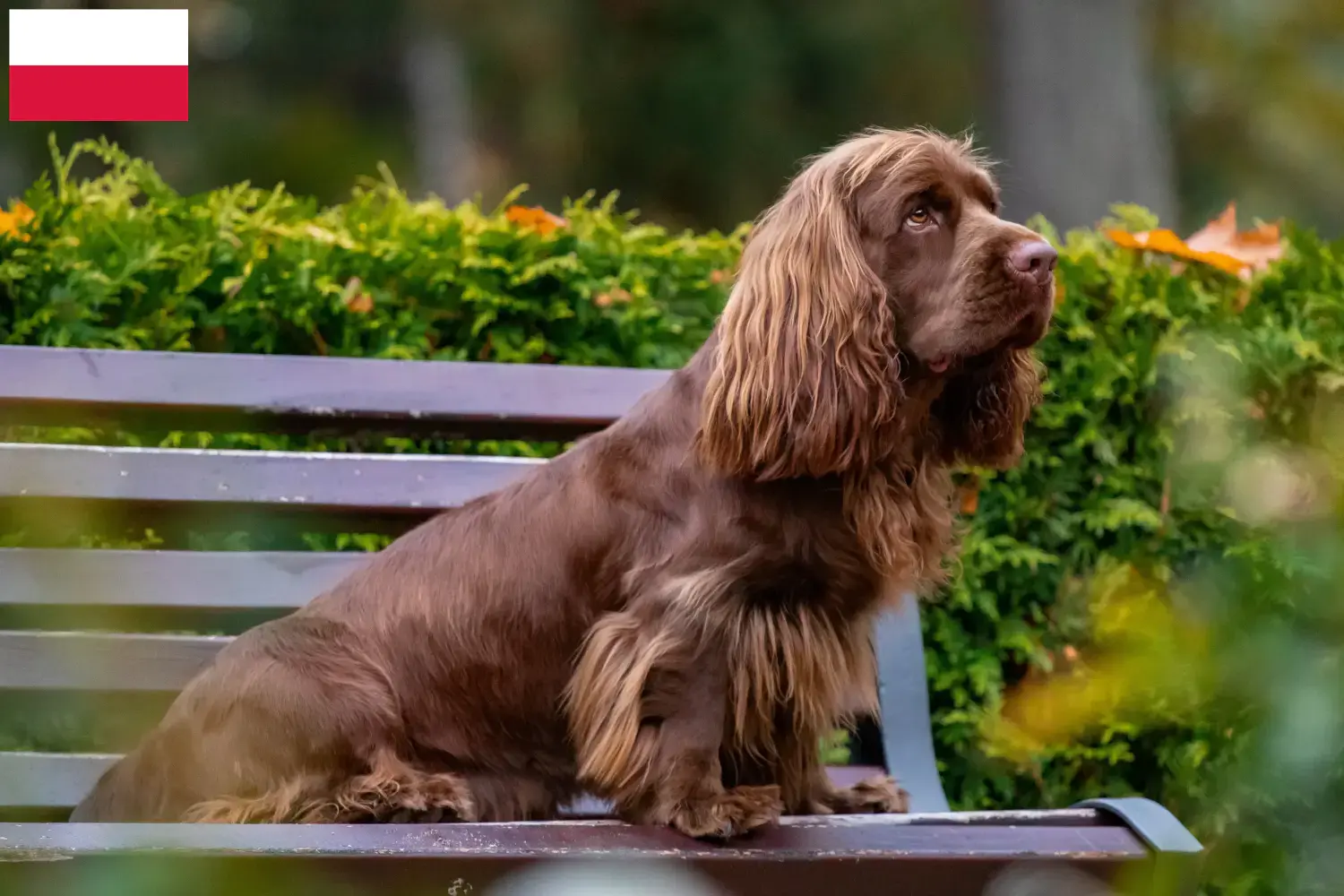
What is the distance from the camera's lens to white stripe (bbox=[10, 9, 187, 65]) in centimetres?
123

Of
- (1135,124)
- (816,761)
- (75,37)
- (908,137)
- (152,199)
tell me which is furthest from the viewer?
(1135,124)

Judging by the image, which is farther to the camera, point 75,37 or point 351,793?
point 351,793

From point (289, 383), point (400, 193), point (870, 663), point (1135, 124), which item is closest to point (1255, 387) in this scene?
point (870, 663)

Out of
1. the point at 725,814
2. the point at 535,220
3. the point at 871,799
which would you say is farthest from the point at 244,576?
the point at 871,799

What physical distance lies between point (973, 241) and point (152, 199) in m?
1.93

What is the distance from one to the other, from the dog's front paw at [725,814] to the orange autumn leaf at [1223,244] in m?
1.81

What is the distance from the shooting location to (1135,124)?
6484 millimetres

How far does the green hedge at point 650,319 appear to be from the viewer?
302 cm

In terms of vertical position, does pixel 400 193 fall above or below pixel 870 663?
above

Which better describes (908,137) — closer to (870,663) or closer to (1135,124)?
(870,663)

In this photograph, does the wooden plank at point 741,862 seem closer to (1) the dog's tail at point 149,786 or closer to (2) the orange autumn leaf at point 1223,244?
(1) the dog's tail at point 149,786

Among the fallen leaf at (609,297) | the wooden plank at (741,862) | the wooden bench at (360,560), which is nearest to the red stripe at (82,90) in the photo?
the wooden bench at (360,560)

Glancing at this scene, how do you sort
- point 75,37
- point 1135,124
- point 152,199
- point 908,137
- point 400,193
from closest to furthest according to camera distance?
1. point 75,37
2. point 908,137
3. point 152,199
4. point 400,193
5. point 1135,124

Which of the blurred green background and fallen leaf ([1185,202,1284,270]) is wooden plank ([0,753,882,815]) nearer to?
fallen leaf ([1185,202,1284,270])
